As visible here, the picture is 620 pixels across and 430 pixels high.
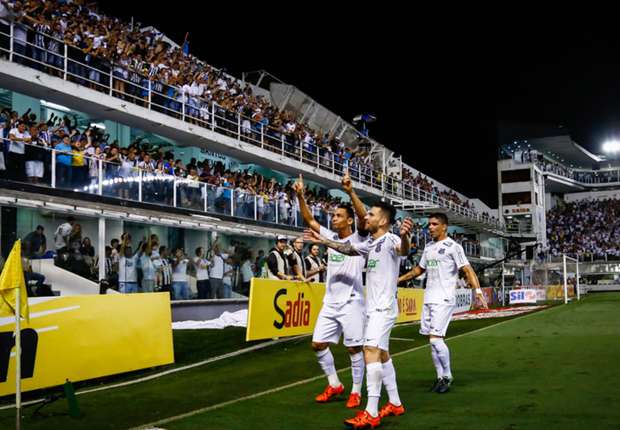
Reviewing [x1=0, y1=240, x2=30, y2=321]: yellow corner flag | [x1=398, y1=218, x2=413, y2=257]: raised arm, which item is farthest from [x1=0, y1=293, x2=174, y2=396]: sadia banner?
[x1=398, y1=218, x2=413, y2=257]: raised arm

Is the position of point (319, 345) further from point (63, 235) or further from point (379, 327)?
point (63, 235)

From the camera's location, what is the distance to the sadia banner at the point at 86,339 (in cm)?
862

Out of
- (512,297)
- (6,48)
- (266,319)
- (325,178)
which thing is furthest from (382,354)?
(512,297)

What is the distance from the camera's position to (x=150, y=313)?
10.9m

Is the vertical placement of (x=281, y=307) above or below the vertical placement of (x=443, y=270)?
below

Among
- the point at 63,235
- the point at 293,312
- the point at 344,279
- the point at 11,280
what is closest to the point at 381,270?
Result: the point at 344,279

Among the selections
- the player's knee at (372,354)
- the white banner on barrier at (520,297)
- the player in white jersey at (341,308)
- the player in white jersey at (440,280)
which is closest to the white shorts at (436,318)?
the player in white jersey at (440,280)

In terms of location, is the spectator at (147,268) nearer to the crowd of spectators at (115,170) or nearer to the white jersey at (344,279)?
the crowd of spectators at (115,170)

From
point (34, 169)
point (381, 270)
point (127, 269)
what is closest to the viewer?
point (381, 270)

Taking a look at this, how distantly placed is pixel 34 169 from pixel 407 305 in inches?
483

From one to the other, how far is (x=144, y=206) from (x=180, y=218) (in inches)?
52.5

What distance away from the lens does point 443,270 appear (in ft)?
29.5

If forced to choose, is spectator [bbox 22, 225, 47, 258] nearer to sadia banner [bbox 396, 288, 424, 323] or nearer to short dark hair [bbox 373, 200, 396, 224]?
short dark hair [bbox 373, 200, 396, 224]

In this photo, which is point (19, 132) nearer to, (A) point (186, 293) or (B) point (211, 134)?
(A) point (186, 293)
